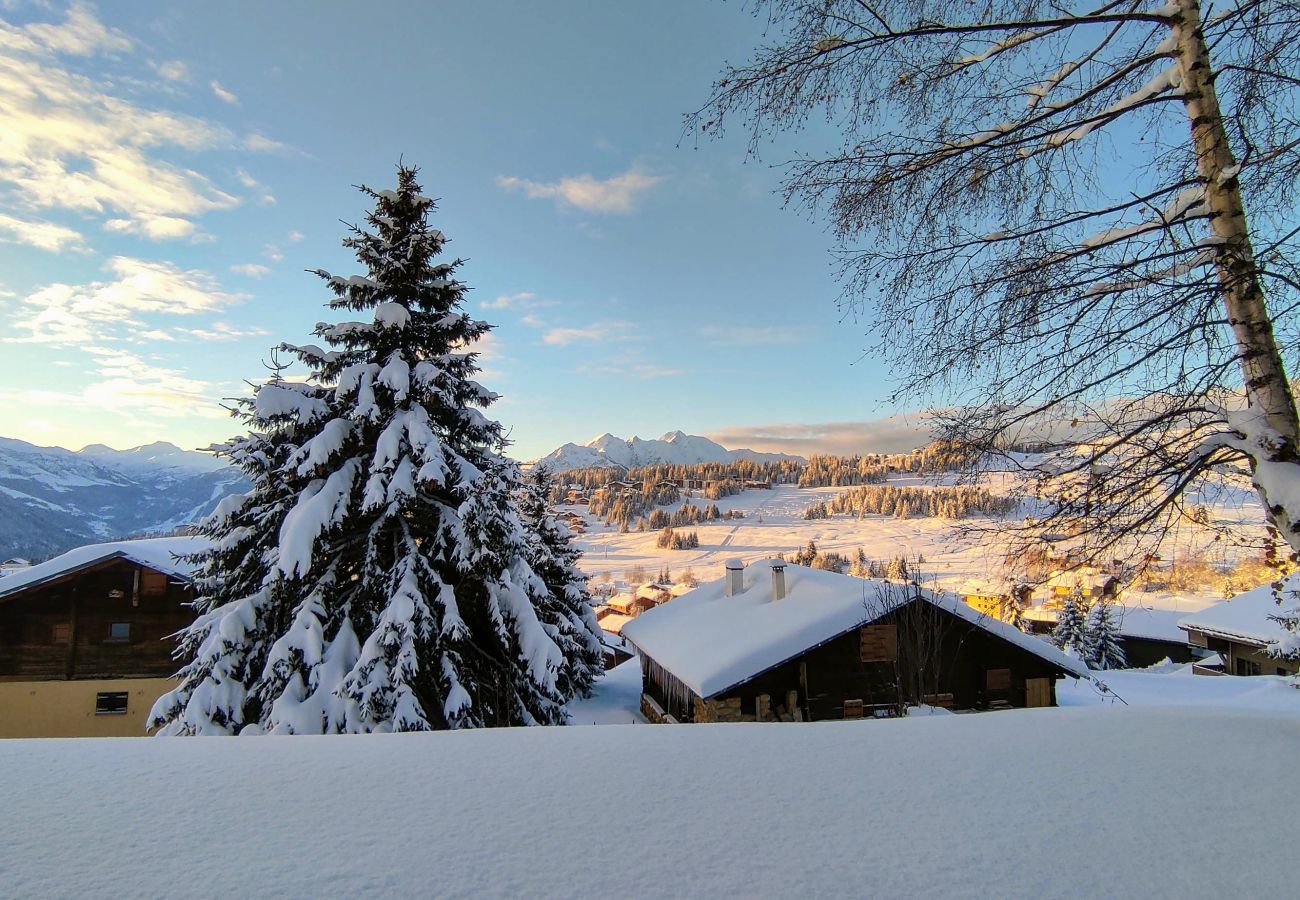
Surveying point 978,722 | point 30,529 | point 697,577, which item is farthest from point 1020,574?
point 30,529

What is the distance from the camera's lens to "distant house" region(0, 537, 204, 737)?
18.6m

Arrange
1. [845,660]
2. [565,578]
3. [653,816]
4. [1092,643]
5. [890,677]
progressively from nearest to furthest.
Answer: [653,816], [890,677], [845,660], [565,578], [1092,643]

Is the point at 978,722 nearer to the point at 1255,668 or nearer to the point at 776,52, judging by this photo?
the point at 776,52

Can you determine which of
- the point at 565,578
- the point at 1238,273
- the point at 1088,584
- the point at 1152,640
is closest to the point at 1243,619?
the point at 1152,640

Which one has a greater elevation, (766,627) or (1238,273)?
(1238,273)

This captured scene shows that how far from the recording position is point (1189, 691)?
2147 centimetres

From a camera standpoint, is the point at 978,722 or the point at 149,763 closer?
the point at 149,763

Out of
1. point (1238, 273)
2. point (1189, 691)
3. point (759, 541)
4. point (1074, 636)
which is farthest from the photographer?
point (759, 541)

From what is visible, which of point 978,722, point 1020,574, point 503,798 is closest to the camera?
point 503,798

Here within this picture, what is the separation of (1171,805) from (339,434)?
35.1 ft

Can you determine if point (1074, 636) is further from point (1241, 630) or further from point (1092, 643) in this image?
point (1241, 630)

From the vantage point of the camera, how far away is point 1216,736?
149 inches

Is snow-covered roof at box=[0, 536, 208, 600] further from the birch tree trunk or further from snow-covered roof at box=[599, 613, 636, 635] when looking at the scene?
snow-covered roof at box=[599, 613, 636, 635]

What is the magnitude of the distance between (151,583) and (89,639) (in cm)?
251
